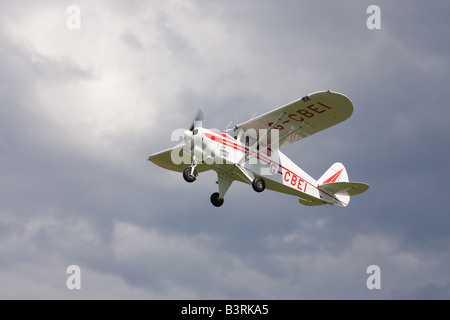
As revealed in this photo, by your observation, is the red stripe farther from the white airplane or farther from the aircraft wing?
the aircraft wing

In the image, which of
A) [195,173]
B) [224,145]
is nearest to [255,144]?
[224,145]

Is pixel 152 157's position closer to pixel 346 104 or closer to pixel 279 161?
pixel 279 161

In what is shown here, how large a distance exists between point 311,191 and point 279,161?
224 centimetres

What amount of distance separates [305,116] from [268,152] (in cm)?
219

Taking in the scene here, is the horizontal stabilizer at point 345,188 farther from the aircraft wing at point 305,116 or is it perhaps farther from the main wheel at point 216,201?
the main wheel at point 216,201

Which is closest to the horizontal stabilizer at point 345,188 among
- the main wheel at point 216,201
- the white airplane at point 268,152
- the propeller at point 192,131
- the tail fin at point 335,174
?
the white airplane at point 268,152

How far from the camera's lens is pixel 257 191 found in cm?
2192

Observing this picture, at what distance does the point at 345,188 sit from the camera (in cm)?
2452

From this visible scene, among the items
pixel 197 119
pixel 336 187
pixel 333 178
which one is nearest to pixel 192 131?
pixel 197 119

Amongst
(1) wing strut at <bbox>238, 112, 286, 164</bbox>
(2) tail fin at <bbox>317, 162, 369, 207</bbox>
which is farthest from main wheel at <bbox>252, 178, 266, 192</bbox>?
(2) tail fin at <bbox>317, 162, 369, 207</bbox>

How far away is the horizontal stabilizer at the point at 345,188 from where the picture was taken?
23.8 meters

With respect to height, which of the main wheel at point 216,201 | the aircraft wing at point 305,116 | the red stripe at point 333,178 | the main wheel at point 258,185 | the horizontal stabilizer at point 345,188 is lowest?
the main wheel at point 216,201

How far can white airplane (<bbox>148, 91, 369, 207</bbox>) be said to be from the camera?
20922 millimetres

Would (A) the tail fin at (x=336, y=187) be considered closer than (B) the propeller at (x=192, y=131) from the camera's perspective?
No
